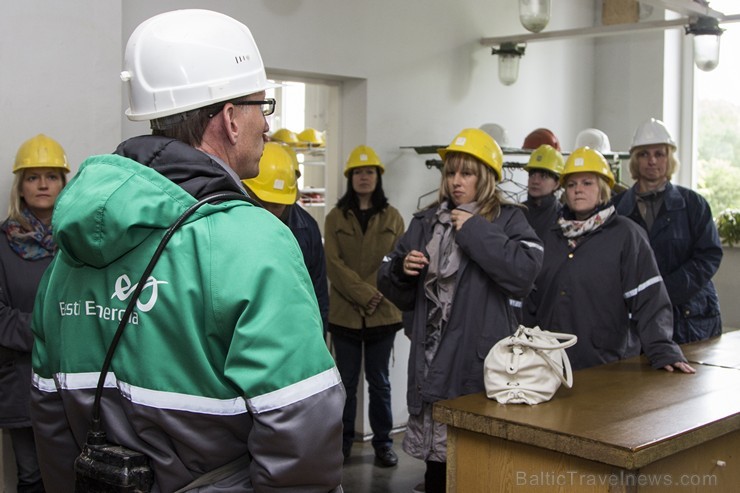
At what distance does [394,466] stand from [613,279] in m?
2.09

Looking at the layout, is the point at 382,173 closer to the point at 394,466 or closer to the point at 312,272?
the point at 312,272

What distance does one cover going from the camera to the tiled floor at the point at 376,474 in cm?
474

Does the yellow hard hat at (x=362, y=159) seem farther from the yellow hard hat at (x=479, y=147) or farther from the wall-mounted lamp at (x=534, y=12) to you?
the yellow hard hat at (x=479, y=147)

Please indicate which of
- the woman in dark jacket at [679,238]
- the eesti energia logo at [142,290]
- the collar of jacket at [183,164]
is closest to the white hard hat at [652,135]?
the woman in dark jacket at [679,238]

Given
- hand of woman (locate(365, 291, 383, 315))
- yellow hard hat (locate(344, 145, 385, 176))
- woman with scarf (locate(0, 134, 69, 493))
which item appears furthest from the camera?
yellow hard hat (locate(344, 145, 385, 176))

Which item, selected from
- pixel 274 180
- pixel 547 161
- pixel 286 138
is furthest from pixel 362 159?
pixel 286 138

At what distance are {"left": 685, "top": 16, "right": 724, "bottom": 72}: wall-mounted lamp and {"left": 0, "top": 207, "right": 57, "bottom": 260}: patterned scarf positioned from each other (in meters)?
4.49

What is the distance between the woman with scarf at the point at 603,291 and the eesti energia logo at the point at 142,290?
2.56 m

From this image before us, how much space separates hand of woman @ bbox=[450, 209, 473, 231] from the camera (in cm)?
345

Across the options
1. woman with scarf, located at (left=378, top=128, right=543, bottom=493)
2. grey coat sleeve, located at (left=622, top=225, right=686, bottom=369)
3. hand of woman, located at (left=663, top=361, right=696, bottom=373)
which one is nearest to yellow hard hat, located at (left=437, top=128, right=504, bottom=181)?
woman with scarf, located at (left=378, top=128, right=543, bottom=493)

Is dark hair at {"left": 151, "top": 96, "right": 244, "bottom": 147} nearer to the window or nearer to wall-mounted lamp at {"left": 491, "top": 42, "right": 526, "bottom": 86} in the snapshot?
wall-mounted lamp at {"left": 491, "top": 42, "right": 526, "bottom": 86}

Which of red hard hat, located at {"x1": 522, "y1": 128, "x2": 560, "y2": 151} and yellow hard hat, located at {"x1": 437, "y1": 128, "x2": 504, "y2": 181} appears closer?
yellow hard hat, located at {"x1": 437, "y1": 128, "x2": 504, "y2": 181}

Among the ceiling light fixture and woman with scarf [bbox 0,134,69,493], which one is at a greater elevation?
the ceiling light fixture

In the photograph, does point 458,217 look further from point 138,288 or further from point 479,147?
point 138,288
